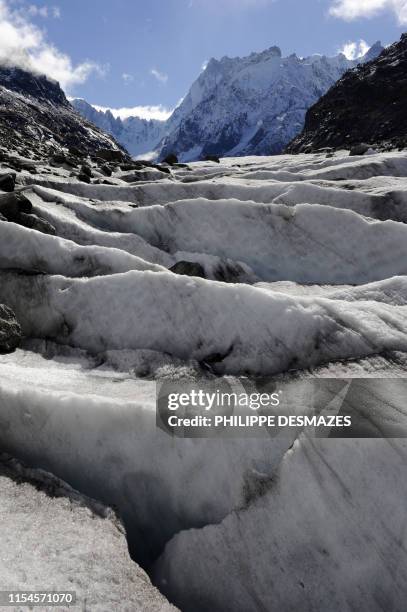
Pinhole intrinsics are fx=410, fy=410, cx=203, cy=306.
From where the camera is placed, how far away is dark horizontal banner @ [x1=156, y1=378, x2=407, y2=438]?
4.81m

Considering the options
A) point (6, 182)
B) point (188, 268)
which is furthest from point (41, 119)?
point (188, 268)

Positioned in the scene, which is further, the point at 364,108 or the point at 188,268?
the point at 364,108

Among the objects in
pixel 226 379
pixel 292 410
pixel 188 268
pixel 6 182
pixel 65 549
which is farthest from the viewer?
pixel 6 182

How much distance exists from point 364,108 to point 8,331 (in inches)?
3678

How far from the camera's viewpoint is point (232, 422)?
510cm

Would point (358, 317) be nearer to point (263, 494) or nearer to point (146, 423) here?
point (263, 494)

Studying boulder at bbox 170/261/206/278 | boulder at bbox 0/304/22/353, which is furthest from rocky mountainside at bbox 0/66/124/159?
boulder at bbox 0/304/22/353

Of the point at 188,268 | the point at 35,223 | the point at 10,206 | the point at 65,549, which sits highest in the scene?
the point at 10,206

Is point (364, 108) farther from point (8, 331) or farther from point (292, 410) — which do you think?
point (292, 410)

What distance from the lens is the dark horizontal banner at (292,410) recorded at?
4809 millimetres

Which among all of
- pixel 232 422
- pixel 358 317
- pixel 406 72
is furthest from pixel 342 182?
pixel 406 72

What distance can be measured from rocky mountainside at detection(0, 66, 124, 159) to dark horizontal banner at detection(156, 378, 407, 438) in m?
114

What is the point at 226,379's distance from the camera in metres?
6.17

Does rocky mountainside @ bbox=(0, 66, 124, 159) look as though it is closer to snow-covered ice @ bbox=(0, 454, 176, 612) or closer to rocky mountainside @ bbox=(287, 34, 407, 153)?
rocky mountainside @ bbox=(287, 34, 407, 153)
